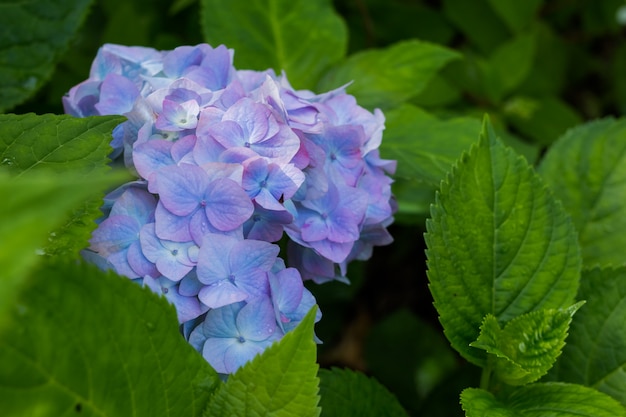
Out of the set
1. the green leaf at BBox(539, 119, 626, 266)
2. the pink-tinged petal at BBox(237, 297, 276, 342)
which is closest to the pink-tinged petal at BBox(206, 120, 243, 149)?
the pink-tinged petal at BBox(237, 297, 276, 342)

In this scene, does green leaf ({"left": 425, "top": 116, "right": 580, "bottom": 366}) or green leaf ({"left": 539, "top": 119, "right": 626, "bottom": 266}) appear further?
green leaf ({"left": 539, "top": 119, "right": 626, "bottom": 266})

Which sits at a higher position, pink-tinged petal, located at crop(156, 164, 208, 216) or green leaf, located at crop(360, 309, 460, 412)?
pink-tinged petal, located at crop(156, 164, 208, 216)

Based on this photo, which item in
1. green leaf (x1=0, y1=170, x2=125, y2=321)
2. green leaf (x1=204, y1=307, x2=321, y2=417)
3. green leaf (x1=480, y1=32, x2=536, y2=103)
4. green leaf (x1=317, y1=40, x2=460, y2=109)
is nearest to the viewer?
green leaf (x1=0, y1=170, x2=125, y2=321)

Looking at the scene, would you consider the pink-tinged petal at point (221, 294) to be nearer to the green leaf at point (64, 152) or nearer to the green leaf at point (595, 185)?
the green leaf at point (64, 152)

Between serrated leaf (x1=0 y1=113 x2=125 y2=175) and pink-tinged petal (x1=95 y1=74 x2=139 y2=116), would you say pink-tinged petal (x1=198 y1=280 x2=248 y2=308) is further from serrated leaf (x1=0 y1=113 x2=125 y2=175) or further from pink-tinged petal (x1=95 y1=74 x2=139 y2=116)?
pink-tinged petal (x1=95 y1=74 x2=139 y2=116)

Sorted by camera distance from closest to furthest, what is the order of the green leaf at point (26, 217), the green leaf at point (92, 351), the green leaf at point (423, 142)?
the green leaf at point (26, 217)
the green leaf at point (92, 351)
the green leaf at point (423, 142)

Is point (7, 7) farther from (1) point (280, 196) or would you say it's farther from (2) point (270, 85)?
(1) point (280, 196)

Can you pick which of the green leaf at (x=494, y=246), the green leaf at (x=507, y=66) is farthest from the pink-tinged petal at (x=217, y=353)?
the green leaf at (x=507, y=66)
